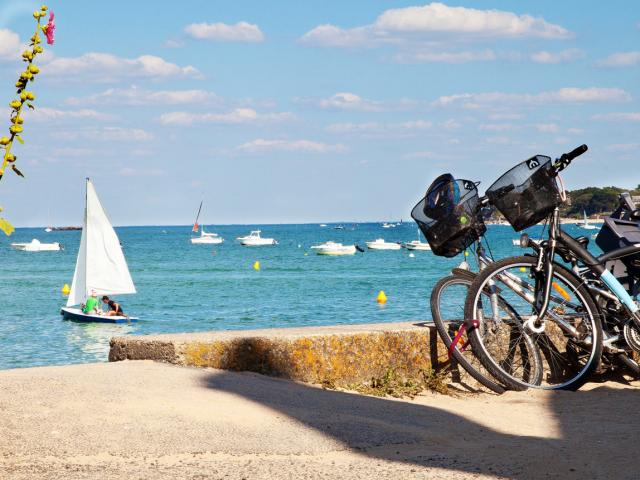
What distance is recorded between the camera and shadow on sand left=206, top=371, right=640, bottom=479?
14.3 ft

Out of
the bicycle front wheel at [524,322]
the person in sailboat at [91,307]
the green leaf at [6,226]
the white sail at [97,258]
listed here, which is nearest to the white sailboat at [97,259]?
the white sail at [97,258]

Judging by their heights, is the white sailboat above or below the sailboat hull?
above

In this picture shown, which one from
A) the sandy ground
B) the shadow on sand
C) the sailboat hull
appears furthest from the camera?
the sailboat hull

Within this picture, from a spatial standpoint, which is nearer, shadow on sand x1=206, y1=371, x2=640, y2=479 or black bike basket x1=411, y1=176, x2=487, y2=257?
shadow on sand x1=206, y1=371, x2=640, y2=479

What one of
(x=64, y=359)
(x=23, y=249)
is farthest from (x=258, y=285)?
(x=23, y=249)

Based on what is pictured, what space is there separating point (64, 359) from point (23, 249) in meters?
106

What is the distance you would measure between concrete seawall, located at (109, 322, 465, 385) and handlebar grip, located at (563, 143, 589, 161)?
1.56 m

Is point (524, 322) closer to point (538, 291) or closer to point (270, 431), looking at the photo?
point (538, 291)

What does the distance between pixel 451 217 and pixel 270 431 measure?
238 centimetres

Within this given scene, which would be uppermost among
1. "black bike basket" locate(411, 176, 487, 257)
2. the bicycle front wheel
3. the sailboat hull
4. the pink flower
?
the pink flower

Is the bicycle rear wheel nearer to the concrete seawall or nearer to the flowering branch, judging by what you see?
the concrete seawall

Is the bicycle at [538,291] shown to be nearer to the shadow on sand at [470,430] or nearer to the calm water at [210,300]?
the shadow on sand at [470,430]

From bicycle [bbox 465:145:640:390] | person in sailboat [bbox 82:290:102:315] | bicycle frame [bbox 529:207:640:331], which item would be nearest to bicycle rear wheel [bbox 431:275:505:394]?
bicycle [bbox 465:145:640:390]

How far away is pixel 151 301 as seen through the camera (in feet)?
160
